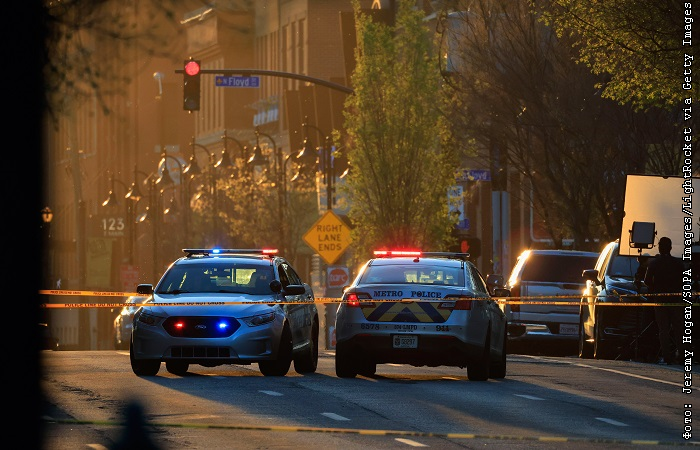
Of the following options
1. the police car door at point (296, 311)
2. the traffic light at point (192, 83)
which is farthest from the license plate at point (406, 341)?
the traffic light at point (192, 83)

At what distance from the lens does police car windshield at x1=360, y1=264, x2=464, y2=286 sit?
73.5ft

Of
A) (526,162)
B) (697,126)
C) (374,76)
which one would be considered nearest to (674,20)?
(697,126)

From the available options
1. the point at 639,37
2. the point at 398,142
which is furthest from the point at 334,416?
the point at 398,142

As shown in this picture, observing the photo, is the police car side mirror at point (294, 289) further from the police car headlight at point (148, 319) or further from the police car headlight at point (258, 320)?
the police car headlight at point (148, 319)

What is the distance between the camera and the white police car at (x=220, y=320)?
73.0 feet

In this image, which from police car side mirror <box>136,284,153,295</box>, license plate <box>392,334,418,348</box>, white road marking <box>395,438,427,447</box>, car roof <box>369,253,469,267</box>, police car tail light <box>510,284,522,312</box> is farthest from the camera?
police car tail light <box>510,284,522,312</box>

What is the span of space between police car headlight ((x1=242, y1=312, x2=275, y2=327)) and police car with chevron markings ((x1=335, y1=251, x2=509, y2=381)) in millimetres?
846

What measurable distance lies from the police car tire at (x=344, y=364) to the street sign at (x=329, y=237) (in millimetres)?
26995

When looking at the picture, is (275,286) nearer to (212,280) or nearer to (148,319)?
(212,280)

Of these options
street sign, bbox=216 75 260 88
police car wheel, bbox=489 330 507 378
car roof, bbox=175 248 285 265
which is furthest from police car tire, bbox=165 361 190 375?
street sign, bbox=216 75 260 88

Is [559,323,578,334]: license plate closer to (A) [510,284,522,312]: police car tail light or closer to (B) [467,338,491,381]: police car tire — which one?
(A) [510,284,522,312]: police car tail light

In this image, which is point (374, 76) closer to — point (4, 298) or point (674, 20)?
point (674, 20)

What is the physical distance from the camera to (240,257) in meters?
24.2

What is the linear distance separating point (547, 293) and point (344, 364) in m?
10.6
